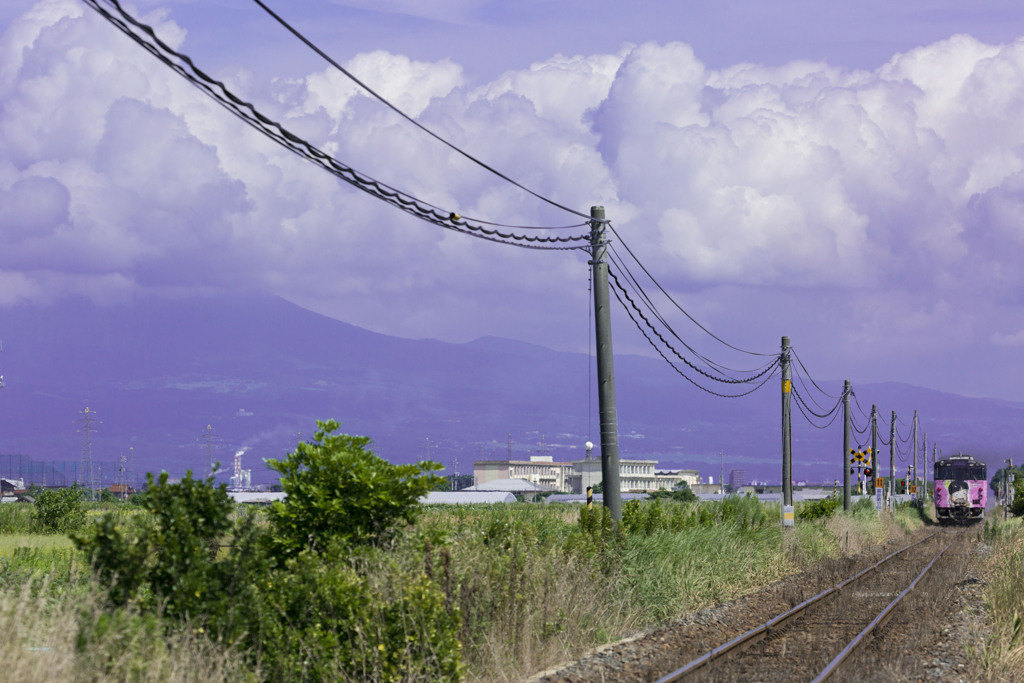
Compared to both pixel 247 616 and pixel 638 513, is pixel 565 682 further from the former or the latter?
pixel 638 513

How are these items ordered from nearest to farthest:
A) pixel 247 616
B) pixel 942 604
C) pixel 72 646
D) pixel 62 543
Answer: pixel 72 646
pixel 247 616
pixel 942 604
pixel 62 543

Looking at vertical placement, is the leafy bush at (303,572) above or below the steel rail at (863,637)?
above

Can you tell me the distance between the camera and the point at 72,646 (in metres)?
6.96

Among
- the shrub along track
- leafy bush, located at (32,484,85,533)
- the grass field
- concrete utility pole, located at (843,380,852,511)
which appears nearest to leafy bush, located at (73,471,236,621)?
the grass field

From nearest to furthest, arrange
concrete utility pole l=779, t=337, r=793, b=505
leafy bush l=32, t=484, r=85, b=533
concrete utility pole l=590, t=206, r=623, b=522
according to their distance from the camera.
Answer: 1. concrete utility pole l=590, t=206, r=623, b=522
2. leafy bush l=32, t=484, r=85, b=533
3. concrete utility pole l=779, t=337, r=793, b=505

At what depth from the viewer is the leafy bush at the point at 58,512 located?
101ft

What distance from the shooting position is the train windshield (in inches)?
2422

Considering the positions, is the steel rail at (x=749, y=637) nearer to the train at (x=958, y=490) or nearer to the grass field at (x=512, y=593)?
the grass field at (x=512, y=593)

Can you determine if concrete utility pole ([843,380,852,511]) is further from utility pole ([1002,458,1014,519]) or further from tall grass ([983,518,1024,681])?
tall grass ([983,518,1024,681])

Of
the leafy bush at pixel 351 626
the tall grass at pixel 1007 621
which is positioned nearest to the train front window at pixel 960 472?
the tall grass at pixel 1007 621

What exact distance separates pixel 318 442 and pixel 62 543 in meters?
17.1

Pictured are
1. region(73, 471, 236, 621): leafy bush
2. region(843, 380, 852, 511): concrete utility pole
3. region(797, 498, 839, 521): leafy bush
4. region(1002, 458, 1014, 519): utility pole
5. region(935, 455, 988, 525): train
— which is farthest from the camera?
region(935, 455, 988, 525): train

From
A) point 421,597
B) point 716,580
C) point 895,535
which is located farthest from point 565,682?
point 895,535

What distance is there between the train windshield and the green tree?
57389mm
